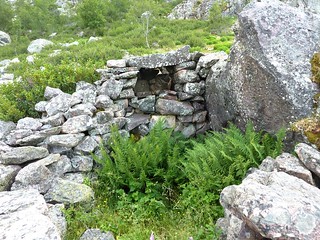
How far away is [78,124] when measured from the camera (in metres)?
6.91

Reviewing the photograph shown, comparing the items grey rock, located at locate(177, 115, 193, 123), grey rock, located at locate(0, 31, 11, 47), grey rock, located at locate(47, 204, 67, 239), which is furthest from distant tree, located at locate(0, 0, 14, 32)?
grey rock, located at locate(47, 204, 67, 239)

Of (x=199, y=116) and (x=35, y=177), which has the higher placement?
(x=35, y=177)

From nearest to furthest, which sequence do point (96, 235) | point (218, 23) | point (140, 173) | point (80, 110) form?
point (96, 235) < point (140, 173) < point (80, 110) < point (218, 23)

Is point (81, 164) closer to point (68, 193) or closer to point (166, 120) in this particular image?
point (68, 193)

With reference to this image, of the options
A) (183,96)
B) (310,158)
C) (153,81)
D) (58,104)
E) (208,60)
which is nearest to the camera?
(310,158)

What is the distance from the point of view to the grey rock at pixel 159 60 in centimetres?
Result: 823

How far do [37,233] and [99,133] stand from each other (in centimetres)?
361

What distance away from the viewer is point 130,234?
4.98 meters

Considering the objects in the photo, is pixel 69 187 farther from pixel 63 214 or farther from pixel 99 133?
pixel 99 133

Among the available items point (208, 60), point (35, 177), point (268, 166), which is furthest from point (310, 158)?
point (35, 177)

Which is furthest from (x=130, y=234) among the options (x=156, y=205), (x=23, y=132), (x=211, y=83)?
(x=211, y=83)

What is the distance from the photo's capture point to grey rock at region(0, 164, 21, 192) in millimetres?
5766

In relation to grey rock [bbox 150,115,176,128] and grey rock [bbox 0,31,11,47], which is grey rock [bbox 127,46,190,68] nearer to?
grey rock [bbox 150,115,176,128]

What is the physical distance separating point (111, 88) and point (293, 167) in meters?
4.43
